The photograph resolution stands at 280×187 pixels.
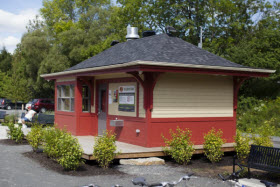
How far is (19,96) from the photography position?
93.5 feet

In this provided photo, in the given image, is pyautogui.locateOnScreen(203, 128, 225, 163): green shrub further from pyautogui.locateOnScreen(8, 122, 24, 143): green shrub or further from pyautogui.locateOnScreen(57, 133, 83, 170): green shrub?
pyautogui.locateOnScreen(8, 122, 24, 143): green shrub

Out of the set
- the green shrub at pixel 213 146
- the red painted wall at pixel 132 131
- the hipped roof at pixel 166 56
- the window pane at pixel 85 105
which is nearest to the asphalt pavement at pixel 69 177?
the green shrub at pixel 213 146

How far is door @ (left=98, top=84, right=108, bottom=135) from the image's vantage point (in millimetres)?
14156

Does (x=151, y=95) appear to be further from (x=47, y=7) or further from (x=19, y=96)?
(x=47, y=7)

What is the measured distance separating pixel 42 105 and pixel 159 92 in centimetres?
2801

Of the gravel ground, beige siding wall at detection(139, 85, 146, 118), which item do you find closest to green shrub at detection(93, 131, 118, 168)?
the gravel ground

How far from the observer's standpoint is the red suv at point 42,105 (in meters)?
37.0

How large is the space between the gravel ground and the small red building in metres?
2.08

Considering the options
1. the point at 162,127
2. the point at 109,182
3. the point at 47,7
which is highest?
the point at 47,7

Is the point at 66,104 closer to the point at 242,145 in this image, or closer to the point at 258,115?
the point at 242,145

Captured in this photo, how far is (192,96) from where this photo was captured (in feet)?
40.2

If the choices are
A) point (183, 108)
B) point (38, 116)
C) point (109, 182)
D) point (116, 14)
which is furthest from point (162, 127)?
point (116, 14)

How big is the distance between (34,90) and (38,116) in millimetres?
24764

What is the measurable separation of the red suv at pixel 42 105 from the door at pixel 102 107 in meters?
24.0
